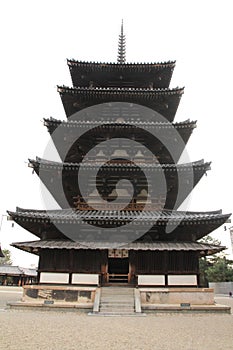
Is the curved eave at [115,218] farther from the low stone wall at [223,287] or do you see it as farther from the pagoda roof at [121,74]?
the low stone wall at [223,287]

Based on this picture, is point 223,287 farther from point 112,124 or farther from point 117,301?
point 117,301

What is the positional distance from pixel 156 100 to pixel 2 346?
17.2 meters

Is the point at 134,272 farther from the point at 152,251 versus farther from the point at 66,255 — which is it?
the point at 66,255

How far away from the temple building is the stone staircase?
2.57 ft

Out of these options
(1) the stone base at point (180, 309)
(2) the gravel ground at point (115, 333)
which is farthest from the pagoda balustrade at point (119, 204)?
(2) the gravel ground at point (115, 333)

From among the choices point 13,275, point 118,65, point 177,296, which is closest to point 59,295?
point 177,296

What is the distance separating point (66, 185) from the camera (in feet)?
56.9

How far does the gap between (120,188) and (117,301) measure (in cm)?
662

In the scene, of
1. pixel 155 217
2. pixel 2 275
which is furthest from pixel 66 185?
pixel 2 275

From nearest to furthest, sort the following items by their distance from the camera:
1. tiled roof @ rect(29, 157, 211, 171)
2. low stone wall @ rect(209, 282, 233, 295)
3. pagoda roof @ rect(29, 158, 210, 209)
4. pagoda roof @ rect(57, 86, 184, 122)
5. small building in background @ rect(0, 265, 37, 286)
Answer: tiled roof @ rect(29, 157, 211, 171) → pagoda roof @ rect(29, 158, 210, 209) → pagoda roof @ rect(57, 86, 184, 122) → low stone wall @ rect(209, 282, 233, 295) → small building in background @ rect(0, 265, 37, 286)

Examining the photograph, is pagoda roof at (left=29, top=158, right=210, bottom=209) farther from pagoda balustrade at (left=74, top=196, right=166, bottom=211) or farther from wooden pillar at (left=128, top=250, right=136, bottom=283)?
wooden pillar at (left=128, top=250, right=136, bottom=283)

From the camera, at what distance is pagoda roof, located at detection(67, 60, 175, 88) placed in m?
20.6

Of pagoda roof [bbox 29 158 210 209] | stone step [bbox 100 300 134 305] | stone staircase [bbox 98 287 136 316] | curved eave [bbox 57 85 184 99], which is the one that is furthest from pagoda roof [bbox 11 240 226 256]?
curved eave [bbox 57 85 184 99]

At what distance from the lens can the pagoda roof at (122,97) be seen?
1914 centimetres
